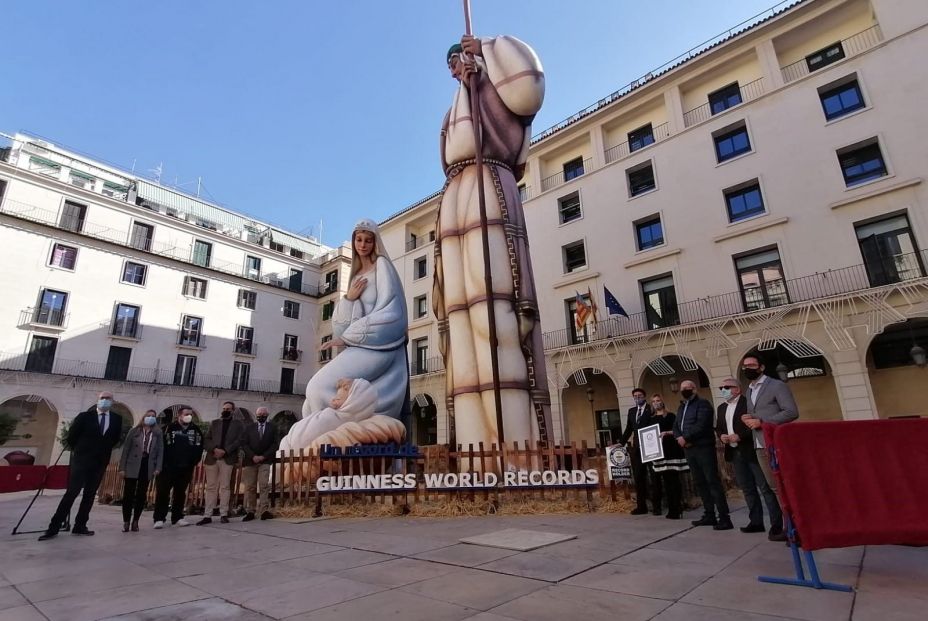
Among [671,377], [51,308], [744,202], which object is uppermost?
[744,202]

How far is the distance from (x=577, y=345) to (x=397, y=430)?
1331 centimetres

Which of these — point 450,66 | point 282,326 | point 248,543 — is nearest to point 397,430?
point 248,543

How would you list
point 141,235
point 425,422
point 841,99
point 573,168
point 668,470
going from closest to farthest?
point 668,470
point 841,99
point 573,168
point 425,422
point 141,235

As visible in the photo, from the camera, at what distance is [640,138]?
22.6 meters

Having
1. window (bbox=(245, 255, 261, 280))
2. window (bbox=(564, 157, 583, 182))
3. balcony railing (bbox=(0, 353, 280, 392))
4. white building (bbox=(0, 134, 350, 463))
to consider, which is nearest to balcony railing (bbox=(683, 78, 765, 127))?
window (bbox=(564, 157, 583, 182))

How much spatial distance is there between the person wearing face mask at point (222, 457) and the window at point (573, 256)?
59.4ft

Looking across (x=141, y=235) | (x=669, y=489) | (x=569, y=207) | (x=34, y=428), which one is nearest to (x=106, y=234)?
(x=141, y=235)

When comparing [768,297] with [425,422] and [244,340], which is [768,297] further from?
[244,340]

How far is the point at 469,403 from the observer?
8594 mm

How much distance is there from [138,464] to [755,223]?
62.9ft

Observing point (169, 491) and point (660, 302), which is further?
→ point (660, 302)

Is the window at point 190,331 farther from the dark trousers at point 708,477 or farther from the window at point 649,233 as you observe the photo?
the dark trousers at point 708,477

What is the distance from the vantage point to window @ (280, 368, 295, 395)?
34.2 meters

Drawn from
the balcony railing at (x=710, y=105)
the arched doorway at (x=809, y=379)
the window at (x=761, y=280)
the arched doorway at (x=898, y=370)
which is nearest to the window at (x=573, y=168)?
the balcony railing at (x=710, y=105)
